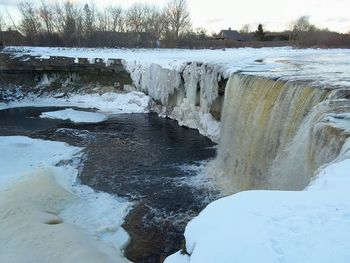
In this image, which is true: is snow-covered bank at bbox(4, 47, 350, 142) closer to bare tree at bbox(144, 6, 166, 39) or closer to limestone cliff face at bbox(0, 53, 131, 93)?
limestone cliff face at bbox(0, 53, 131, 93)

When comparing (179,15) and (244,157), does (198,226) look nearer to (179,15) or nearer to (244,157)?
(244,157)

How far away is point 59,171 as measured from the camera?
10492 millimetres

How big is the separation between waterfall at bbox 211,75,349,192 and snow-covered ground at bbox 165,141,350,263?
84.0 inches

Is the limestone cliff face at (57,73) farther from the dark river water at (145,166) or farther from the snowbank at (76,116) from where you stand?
the dark river water at (145,166)

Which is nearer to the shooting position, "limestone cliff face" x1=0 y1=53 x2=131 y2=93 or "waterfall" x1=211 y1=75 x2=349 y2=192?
"waterfall" x1=211 y1=75 x2=349 y2=192

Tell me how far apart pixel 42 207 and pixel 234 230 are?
5.43 m

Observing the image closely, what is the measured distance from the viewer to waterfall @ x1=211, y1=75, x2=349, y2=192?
20.8 ft

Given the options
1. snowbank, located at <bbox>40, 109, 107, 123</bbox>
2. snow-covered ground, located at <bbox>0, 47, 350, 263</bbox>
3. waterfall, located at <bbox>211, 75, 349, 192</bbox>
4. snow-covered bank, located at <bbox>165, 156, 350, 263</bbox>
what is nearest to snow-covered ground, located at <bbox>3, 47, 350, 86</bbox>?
waterfall, located at <bbox>211, 75, 349, 192</bbox>

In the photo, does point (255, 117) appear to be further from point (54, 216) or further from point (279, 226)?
point (279, 226)

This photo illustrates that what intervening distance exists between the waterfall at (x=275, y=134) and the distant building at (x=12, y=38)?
2444 cm

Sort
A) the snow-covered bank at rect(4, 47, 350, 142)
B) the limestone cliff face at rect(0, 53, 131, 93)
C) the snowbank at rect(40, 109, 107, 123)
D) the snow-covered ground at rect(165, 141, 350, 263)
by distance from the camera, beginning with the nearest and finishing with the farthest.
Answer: the snow-covered ground at rect(165, 141, 350, 263), the snow-covered bank at rect(4, 47, 350, 142), the snowbank at rect(40, 109, 107, 123), the limestone cliff face at rect(0, 53, 131, 93)

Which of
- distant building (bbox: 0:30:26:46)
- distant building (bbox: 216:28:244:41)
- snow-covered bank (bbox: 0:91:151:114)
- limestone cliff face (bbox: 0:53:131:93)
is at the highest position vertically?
distant building (bbox: 216:28:244:41)

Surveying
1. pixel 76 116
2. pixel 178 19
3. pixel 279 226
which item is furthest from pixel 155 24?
pixel 279 226

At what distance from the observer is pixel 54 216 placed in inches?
300
